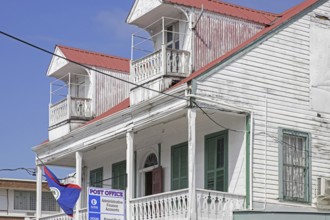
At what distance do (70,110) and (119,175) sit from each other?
2.98 m

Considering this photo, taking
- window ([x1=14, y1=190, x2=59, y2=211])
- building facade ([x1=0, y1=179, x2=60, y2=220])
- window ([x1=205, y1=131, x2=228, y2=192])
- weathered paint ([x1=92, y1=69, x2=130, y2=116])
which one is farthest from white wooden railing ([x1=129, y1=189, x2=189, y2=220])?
window ([x1=14, y1=190, x2=59, y2=211])

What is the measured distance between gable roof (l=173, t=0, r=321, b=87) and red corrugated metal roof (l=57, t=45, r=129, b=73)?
8389 mm

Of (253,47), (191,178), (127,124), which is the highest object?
(253,47)

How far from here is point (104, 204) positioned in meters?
23.1

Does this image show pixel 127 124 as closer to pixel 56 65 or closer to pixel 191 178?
pixel 191 178

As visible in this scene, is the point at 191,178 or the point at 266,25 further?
the point at 266,25

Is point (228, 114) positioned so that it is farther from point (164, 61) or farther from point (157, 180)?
point (157, 180)

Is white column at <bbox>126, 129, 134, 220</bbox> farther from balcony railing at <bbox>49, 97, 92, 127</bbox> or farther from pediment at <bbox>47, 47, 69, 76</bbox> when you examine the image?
pediment at <bbox>47, 47, 69, 76</bbox>

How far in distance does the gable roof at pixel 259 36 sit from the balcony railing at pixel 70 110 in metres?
7.72

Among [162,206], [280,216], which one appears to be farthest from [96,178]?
[280,216]

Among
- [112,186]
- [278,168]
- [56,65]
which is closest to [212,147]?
[278,168]

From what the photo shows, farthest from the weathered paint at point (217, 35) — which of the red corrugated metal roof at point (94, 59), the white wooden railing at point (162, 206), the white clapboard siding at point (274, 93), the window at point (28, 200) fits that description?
the window at point (28, 200)

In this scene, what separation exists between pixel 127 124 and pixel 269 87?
4.54m

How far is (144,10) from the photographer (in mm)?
28469
